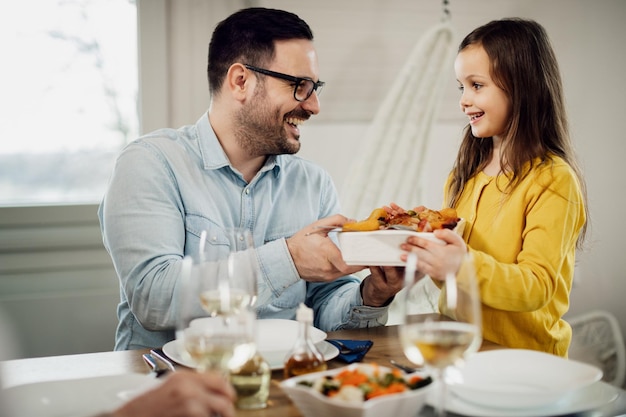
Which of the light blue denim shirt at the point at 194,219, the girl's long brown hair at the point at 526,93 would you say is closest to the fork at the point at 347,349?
the light blue denim shirt at the point at 194,219

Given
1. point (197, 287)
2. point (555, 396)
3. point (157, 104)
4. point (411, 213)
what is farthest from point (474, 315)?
point (157, 104)

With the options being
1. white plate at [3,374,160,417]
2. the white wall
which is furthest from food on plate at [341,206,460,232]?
the white wall

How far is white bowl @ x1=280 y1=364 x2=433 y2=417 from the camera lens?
0.89 m

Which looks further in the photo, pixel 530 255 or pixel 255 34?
pixel 255 34

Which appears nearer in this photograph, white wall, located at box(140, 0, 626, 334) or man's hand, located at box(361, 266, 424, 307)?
man's hand, located at box(361, 266, 424, 307)

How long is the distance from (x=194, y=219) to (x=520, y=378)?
0.95 meters

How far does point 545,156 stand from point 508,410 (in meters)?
0.95

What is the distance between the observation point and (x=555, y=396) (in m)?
0.98

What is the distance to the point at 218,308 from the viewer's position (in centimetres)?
100

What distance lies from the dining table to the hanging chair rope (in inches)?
63.9

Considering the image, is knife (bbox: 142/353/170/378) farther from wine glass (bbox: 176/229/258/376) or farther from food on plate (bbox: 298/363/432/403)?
food on plate (bbox: 298/363/432/403)

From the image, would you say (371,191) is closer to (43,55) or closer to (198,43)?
(198,43)

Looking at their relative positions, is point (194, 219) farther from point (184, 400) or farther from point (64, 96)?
point (64, 96)

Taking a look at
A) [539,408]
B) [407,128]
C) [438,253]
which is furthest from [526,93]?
[407,128]
